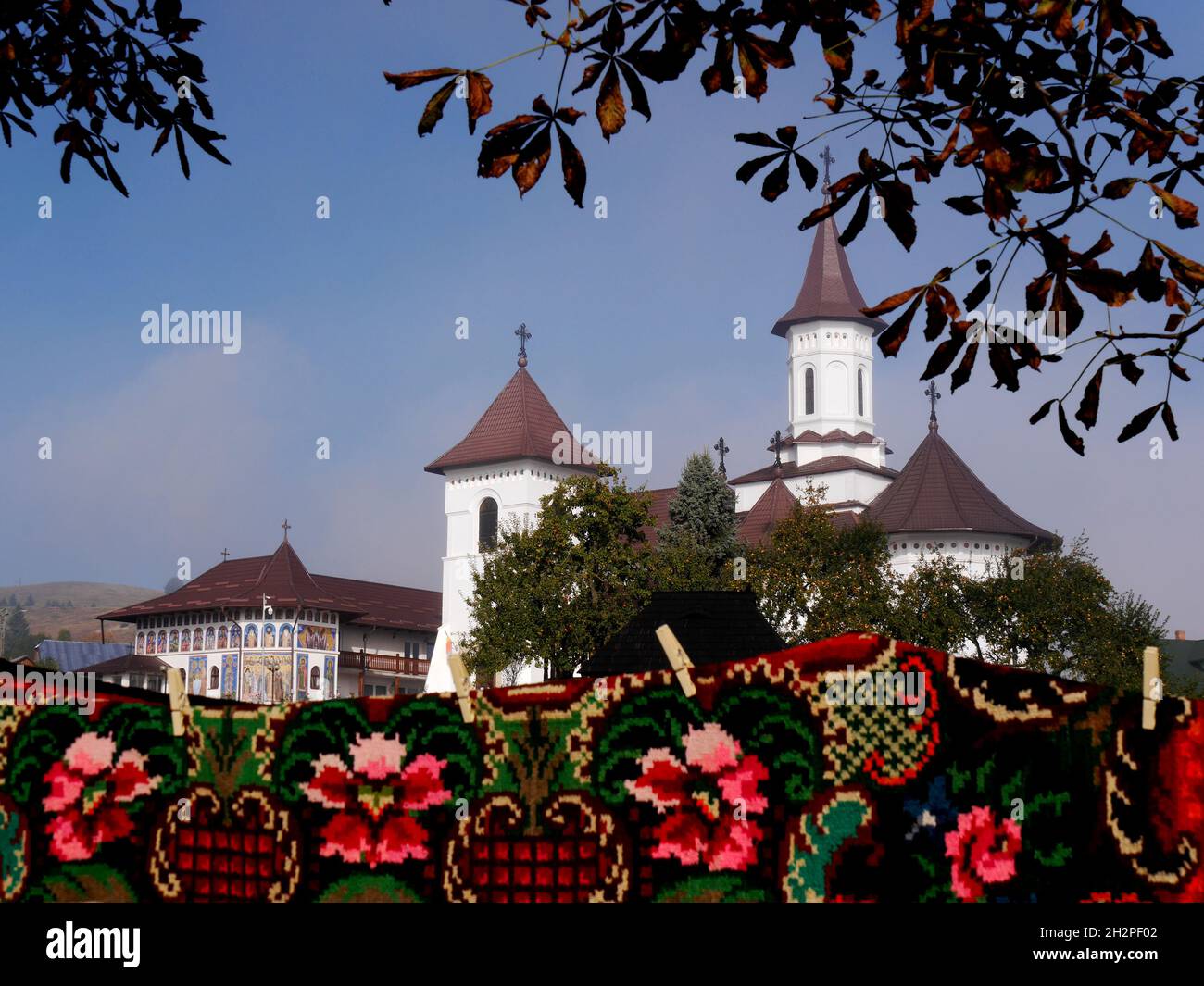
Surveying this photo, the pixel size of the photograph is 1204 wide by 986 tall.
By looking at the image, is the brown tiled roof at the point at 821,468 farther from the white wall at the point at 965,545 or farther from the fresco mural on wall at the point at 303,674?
the fresco mural on wall at the point at 303,674

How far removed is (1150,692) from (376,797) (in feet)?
8.34

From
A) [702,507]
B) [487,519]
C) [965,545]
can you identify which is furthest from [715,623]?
[487,519]

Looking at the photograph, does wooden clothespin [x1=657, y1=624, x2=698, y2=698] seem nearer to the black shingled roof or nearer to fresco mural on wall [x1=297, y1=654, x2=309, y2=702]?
the black shingled roof

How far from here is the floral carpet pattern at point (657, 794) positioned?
4.29 m

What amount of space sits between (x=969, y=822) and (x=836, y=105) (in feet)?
8.18

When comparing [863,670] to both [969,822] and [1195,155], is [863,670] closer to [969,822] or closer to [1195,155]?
[969,822]

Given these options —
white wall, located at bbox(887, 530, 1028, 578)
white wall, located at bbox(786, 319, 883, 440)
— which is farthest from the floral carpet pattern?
white wall, located at bbox(786, 319, 883, 440)

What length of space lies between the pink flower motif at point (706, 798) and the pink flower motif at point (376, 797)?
0.76 meters

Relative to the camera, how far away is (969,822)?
14.1ft

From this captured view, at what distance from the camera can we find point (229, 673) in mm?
89562

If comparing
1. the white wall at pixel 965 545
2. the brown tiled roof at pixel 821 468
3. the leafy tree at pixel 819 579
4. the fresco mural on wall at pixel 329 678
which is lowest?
the fresco mural on wall at pixel 329 678

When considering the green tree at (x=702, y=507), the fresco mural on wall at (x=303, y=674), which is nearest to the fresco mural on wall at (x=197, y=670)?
the fresco mural on wall at (x=303, y=674)

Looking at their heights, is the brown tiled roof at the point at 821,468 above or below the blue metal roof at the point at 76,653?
above

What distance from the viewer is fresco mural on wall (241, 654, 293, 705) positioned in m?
87.5
